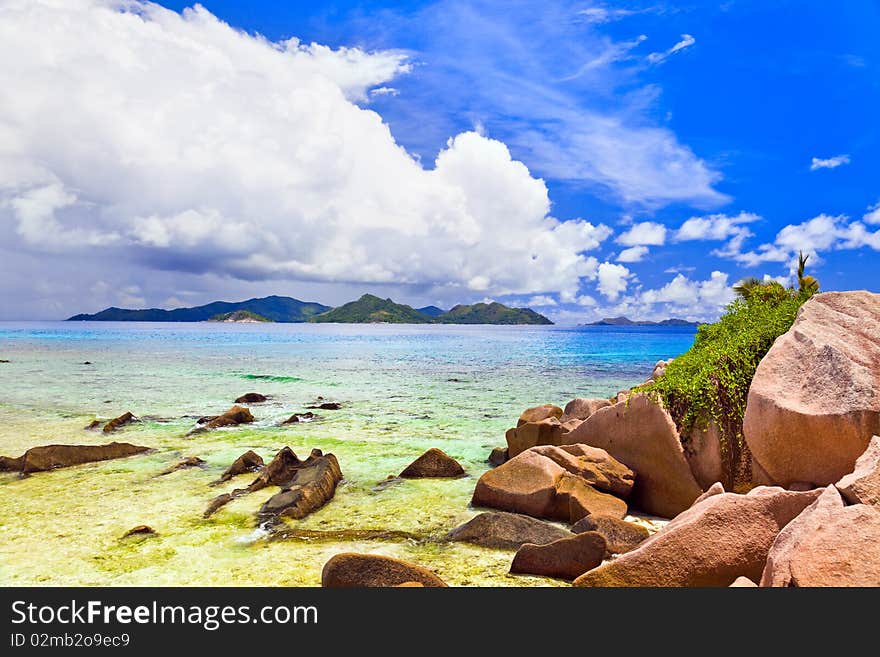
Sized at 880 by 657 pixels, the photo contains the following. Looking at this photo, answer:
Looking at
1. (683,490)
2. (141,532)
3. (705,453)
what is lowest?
(141,532)

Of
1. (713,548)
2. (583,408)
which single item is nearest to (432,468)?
(583,408)

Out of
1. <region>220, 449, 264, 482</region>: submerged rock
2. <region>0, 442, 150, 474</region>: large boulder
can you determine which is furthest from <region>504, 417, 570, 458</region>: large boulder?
<region>0, 442, 150, 474</region>: large boulder

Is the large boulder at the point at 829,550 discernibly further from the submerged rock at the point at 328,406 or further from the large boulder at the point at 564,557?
the submerged rock at the point at 328,406

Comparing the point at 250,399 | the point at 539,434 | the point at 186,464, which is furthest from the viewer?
the point at 250,399

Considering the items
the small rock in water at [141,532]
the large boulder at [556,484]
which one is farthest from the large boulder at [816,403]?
the small rock in water at [141,532]

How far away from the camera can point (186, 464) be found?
46.6ft

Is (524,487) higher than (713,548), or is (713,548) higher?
(713,548)

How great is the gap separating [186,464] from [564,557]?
11.0 metres

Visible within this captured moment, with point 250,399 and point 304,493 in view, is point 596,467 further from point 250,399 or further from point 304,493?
point 250,399

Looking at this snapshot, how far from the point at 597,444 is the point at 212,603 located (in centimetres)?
857

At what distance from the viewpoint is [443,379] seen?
3891cm

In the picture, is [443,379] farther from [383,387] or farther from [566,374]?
[566,374]

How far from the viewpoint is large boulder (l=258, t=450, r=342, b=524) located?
32.5ft

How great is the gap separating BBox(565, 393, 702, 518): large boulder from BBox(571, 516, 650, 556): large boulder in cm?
186
